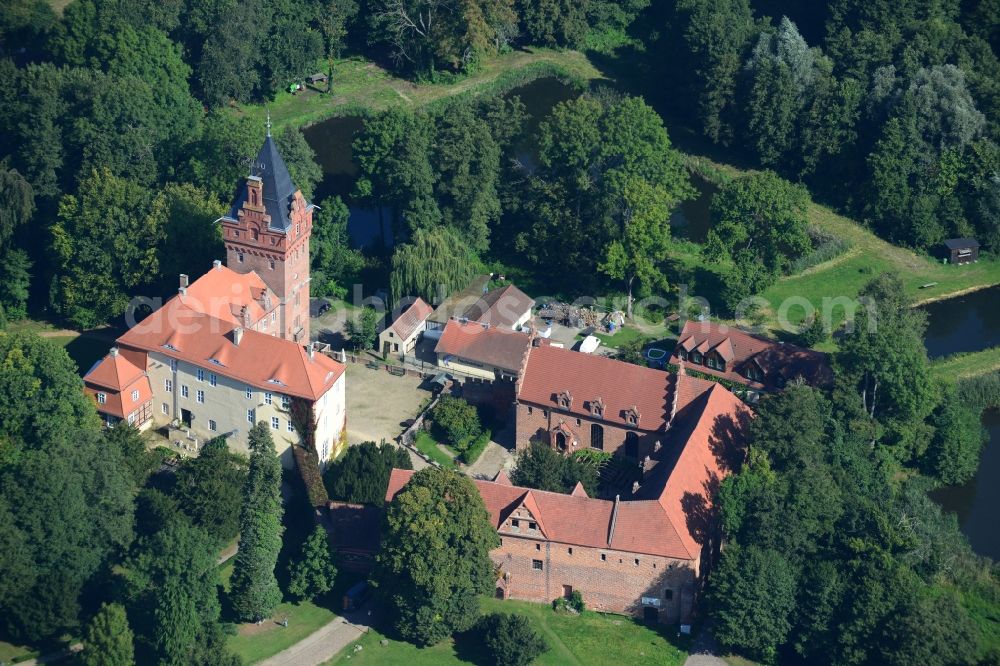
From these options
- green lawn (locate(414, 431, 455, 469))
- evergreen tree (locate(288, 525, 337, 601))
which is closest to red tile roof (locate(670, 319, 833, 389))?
green lawn (locate(414, 431, 455, 469))

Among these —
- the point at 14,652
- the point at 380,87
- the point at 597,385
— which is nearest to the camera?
the point at 14,652

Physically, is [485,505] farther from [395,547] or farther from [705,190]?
[705,190]

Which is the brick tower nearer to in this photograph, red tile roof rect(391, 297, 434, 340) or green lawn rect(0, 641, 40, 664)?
red tile roof rect(391, 297, 434, 340)

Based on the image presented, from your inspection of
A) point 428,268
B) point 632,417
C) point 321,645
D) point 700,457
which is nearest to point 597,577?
point 700,457

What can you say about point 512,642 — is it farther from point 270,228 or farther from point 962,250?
→ point 962,250

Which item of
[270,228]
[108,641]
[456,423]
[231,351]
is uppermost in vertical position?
[270,228]

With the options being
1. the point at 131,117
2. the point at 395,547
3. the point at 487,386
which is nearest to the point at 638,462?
the point at 487,386
